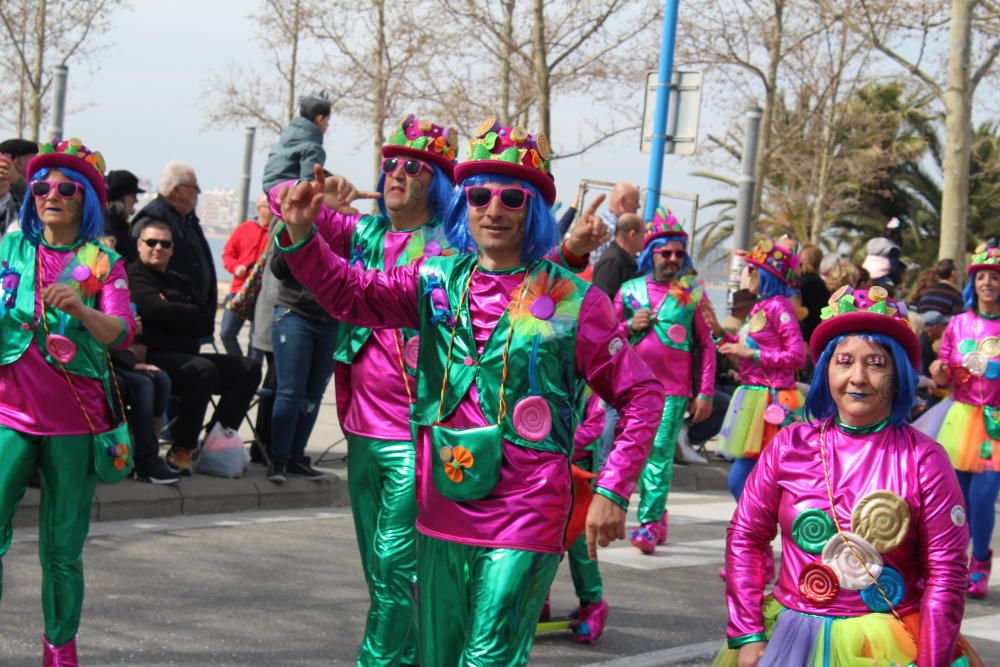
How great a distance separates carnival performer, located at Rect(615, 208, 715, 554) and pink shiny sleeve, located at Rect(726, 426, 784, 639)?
5.00 metres

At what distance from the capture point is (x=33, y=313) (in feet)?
17.4

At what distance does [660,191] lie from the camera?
46.7ft

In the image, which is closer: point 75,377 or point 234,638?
point 75,377

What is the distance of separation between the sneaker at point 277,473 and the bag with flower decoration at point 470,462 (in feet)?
18.9

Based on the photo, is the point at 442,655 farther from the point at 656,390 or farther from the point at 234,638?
the point at 234,638

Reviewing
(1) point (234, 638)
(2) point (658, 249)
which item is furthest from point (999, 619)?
(1) point (234, 638)

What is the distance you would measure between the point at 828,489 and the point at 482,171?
1337mm

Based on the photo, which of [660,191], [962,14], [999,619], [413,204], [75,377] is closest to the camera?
[75,377]

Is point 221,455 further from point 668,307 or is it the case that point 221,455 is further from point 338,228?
point 338,228

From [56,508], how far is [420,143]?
1.94 metres

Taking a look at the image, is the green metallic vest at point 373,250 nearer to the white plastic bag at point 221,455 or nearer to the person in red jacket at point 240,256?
the white plastic bag at point 221,455

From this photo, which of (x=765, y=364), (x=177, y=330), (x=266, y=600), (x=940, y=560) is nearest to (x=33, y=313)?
(x=266, y=600)

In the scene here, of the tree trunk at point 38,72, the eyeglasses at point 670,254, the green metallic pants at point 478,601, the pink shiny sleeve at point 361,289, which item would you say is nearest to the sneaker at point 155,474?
the eyeglasses at point 670,254

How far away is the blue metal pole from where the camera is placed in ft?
46.1
